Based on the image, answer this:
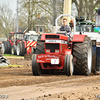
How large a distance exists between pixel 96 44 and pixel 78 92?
4.77 m

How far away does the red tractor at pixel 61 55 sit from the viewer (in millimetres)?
9125

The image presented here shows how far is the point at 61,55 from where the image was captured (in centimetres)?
927

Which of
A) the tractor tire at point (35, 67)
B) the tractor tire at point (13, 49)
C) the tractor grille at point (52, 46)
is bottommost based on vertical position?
the tractor tire at point (13, 49)

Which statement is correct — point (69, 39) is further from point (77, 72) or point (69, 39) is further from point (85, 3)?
point (85, 3)

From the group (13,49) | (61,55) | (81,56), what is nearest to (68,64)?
(61,55)

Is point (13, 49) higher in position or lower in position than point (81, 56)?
lower

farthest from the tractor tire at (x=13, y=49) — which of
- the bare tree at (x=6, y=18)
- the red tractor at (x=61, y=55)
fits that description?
the bare tree at (x=6, y=18)

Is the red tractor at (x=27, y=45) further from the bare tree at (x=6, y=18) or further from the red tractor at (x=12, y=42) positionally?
the bare tree at (x=6, y=18)

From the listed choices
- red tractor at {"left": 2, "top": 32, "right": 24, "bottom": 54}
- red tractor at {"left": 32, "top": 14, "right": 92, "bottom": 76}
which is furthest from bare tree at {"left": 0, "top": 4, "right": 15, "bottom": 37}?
red tractor at {"left": 32, "top": 14, "right": 92, "bottom": 76}

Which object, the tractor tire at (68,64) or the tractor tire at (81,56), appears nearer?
the tractor tire at (68,64)

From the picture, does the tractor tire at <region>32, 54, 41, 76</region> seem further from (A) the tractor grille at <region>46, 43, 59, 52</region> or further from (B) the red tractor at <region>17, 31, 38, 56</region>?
(B) the red tractor at <region>17, 31, 38, 56</region>

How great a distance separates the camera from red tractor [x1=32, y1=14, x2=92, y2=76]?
9125 mm

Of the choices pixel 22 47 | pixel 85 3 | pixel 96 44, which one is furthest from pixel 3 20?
pixel 96 44

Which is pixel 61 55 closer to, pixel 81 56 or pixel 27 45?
pixel 81 56
